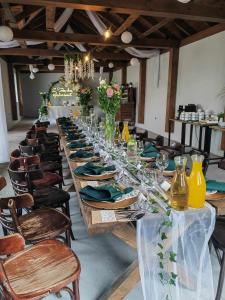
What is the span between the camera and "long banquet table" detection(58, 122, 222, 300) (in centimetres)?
118

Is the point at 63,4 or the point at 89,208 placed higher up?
the point at 63,4

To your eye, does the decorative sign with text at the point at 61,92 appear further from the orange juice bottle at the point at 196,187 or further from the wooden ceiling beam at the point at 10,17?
the orange juice bottle at the point at 196,187

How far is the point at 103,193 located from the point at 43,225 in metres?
0.60

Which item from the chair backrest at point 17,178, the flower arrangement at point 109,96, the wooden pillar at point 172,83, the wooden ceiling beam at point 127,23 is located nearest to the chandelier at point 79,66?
the wooden ceiling beam at point 127,23

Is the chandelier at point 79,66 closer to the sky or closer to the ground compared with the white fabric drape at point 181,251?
closer to the sky

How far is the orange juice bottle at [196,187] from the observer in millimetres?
1194

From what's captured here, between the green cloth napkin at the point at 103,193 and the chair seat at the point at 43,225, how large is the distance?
434mm

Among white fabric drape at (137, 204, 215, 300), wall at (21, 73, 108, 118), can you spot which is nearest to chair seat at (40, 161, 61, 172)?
→ white fabric drape at (137, 204, 215, 300)

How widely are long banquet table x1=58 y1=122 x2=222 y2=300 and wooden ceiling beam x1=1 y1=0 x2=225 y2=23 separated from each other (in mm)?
3471

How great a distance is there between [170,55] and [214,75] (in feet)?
6.02

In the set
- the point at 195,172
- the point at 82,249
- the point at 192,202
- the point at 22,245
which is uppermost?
the point at 195,172

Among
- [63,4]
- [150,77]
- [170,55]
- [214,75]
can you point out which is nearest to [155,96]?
[150,77]

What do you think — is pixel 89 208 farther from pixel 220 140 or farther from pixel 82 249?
pixel 220 140

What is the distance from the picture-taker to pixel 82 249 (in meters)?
2.09
